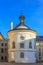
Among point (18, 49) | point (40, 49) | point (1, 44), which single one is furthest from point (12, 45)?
point (1, 44)

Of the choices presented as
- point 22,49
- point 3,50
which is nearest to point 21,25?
point 22,49

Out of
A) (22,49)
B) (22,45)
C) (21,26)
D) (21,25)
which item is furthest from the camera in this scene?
(21,25)

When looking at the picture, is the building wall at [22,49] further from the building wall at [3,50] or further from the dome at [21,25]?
the building wall at [3,50]

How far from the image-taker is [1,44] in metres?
80.2

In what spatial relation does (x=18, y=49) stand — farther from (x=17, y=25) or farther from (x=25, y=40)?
(x=17, y=25)

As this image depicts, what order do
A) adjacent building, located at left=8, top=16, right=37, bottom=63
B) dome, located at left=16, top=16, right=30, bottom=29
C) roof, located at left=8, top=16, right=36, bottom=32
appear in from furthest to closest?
dome, located at left=16, top=16, right=30, bottom=29 < roof, located at left=8, top=16, right=36, bottom=32 < adjacent building, located at left=8, top=16, right=37, bottom=63

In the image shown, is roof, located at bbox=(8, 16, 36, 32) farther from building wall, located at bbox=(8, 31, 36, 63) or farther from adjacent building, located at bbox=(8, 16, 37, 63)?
building wall, located at bbox=(8, 31, 36, 63)

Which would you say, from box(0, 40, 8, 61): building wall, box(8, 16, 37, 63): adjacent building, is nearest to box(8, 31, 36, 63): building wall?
box(8, 16, 37, 63): adjacent building

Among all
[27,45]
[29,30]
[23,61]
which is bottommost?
[23,61]

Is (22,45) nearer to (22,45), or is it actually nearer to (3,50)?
(22,45)

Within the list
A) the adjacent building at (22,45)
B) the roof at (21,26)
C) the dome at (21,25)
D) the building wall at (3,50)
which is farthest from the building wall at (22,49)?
the building wall at (3,50)

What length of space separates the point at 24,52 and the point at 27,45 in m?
1.77

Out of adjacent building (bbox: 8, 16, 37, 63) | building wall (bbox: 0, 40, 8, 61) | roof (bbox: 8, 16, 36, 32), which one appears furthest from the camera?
building wall (bbox: 0, 40, 8, 61)

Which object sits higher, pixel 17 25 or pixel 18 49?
pixel 17 25
